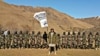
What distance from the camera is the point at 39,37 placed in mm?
40156

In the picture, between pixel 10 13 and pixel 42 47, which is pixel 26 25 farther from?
pixel 42 47

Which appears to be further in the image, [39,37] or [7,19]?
[7,19]

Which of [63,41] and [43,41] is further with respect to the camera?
[63,41]

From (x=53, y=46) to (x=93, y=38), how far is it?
516 inches

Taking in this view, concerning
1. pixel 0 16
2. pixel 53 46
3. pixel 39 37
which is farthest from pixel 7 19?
pixel 53 46

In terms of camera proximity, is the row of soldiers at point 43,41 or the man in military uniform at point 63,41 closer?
the row of soldiers at point 43,41

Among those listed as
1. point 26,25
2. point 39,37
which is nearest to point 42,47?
point 39,37

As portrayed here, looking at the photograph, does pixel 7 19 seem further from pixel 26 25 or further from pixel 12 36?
pixel 12 36

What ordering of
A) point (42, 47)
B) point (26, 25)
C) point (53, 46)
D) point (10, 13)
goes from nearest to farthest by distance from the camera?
point (53, 46)
point (42, 47)
point (26, 25)
point (10, 13)

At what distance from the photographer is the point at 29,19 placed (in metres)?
116

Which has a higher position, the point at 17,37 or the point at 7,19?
the point at 7,19

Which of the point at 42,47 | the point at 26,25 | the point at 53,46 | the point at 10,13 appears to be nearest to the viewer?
the point at 53,46

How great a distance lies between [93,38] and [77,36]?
1.71 metres

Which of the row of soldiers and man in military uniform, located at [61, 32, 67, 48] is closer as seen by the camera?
the row of soldiers
